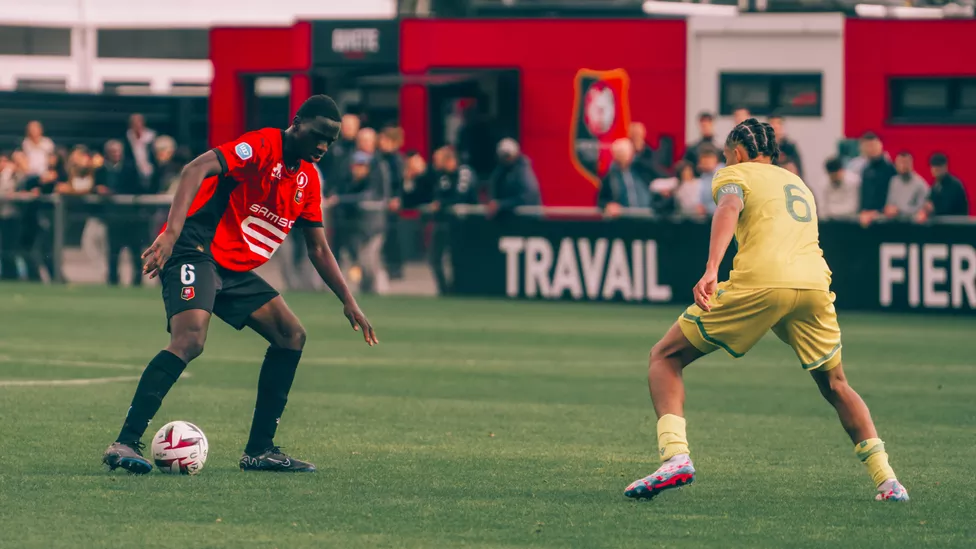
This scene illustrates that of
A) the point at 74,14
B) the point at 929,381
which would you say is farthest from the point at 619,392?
the point at 74,14

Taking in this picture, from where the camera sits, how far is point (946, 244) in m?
20.3

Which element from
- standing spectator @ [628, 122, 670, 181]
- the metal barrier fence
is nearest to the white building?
the metal barrier fence

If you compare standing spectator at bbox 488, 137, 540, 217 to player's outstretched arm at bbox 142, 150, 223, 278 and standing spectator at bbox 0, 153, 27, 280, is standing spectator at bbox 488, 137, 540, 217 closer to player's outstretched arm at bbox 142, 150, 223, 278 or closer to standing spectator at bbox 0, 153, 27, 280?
standing spectator at bbox 0, 153, 27, 280

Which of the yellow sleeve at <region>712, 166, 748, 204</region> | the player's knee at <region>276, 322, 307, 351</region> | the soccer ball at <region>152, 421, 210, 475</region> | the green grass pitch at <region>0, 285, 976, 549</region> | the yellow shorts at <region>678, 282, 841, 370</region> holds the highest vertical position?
the yellow sleeve at <region>712, 166, 748, 204</region>

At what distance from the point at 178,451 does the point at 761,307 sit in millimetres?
2858

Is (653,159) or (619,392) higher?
(653,159)

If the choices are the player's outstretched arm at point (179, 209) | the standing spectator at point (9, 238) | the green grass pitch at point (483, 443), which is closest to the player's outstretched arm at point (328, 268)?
the green grass pitch at point (483, 443)

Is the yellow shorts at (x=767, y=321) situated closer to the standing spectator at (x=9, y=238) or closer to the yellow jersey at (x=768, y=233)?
the yellow jersey at (x=768, y=233)

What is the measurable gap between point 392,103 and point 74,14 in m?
17.3

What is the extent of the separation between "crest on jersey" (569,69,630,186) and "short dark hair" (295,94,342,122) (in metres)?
20.7

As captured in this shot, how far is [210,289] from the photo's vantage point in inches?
346

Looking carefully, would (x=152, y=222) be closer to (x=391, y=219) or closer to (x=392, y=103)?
(x=391, y=219)

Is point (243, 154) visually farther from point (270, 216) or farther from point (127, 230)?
point (127, 230)

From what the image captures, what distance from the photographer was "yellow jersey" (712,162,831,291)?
8.20 m
